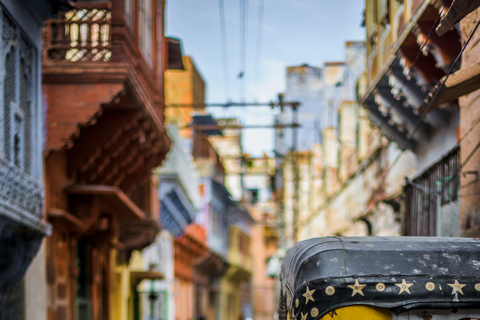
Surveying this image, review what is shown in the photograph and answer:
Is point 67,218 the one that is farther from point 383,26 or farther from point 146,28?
point 383,26

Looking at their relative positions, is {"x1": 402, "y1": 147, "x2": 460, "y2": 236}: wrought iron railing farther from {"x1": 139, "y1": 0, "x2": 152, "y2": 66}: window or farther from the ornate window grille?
{"x1": 139, "y1": 0, "x2": 152, "y2": 66}: window

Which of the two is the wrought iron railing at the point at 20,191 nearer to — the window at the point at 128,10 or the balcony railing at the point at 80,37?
the balcony railing at the point at 80,37

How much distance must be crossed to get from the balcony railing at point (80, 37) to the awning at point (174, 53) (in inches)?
267

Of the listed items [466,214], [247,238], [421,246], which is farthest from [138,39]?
[247,238]

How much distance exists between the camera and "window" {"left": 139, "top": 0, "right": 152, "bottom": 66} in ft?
50.5

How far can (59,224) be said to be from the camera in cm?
1395

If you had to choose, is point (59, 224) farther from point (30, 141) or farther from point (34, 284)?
point (30, 141)

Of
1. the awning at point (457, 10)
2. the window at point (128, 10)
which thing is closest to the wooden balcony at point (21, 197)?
Result: the window at point (128, 10)

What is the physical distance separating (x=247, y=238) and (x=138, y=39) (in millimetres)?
43416

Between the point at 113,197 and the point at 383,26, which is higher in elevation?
the point at 383,26

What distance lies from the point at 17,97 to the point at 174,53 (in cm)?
988

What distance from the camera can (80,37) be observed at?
12.8m

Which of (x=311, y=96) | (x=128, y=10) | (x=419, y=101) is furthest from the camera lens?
(x=311, y=96)

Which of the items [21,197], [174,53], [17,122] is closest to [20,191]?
[21,197]
